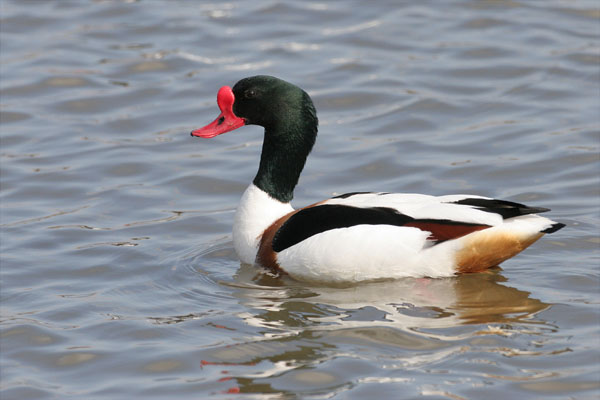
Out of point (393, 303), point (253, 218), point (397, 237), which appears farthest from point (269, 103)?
point (393, 303)

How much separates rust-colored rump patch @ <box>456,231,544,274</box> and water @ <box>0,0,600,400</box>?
0.16 meters

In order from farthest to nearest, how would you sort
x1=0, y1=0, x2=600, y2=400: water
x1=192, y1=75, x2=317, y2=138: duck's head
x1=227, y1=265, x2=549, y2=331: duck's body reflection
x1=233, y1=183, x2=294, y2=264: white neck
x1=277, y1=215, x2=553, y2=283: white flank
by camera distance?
x1=192, y1=75, x2=317, y2=138: duck's head, x1=233, y1=183, x2=294, y2=264: white neck, x1=277, y1=215, x2=553, y2=283: white flank, x1=227, y1=265, x2=549, y2=331: duck's body reflection, x1=0, y1=0, x2=600, y2=400: water

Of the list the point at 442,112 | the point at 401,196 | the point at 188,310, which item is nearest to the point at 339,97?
the point at 442,112

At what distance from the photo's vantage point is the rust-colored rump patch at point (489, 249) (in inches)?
310

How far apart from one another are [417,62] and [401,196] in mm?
5474

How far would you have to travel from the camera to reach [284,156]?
8859mm

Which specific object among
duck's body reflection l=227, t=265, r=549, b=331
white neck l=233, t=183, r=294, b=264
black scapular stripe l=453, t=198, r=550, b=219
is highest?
black scapular stripe l=453, t=198, r=550, b=219

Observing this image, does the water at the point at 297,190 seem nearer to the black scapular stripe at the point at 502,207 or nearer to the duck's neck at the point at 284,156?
the black scapular stripe at the point at 502,207

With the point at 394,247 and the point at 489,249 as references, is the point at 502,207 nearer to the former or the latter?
the point at 489,249

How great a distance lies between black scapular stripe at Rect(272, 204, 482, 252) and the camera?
7980 millimetres

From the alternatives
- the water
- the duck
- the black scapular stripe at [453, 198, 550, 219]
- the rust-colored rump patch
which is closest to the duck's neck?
the duck

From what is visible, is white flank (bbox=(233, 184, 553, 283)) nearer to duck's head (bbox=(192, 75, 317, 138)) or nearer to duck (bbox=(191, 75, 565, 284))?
duck (bbox=(191, 75, 565, 284))

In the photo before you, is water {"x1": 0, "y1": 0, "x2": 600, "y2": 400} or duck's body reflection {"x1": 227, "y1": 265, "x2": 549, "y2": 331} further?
duck's body reflection {"x1": 227, "y1": 265, "x2": 549, "y2": 331}

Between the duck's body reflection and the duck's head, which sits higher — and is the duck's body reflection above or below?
below
